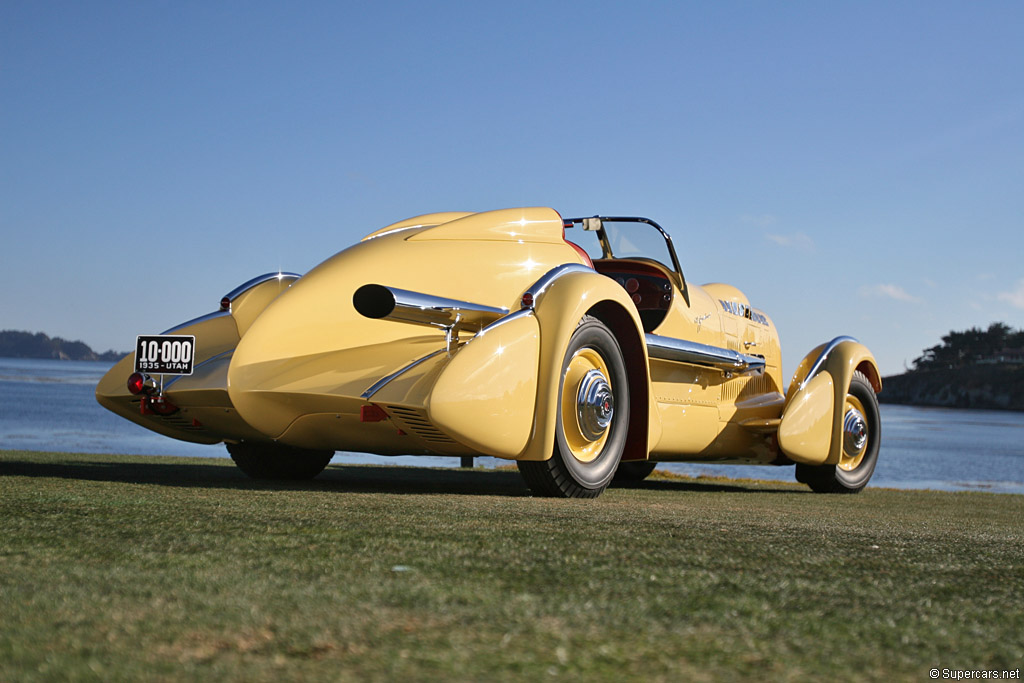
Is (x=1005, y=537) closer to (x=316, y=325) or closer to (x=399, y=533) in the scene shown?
(x=399, y=533)

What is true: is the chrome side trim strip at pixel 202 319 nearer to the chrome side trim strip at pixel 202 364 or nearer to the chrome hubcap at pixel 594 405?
the chrome side trim strip at pixel 202 364

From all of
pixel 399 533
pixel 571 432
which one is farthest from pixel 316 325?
pixel 399 533

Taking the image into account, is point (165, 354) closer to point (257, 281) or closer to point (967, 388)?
point (257, 281)

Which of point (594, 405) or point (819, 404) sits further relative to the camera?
point (819, 404)

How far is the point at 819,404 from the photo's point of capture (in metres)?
7.30

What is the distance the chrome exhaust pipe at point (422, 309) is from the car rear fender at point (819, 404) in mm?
3200

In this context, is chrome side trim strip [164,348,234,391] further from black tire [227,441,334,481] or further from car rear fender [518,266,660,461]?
car rear fender [518,266,660,461]

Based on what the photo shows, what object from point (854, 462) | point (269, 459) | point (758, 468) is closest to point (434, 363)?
point (269, 459)

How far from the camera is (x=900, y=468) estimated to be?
26.1 m

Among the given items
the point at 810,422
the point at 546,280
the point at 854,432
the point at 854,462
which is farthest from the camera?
the point at 854,462

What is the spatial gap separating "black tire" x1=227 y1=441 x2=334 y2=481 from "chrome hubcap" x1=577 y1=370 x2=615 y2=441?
1944 mm

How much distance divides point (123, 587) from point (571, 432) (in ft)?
10.6

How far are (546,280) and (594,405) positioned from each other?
74 centimetres

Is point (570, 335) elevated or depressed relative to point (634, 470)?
elevated
